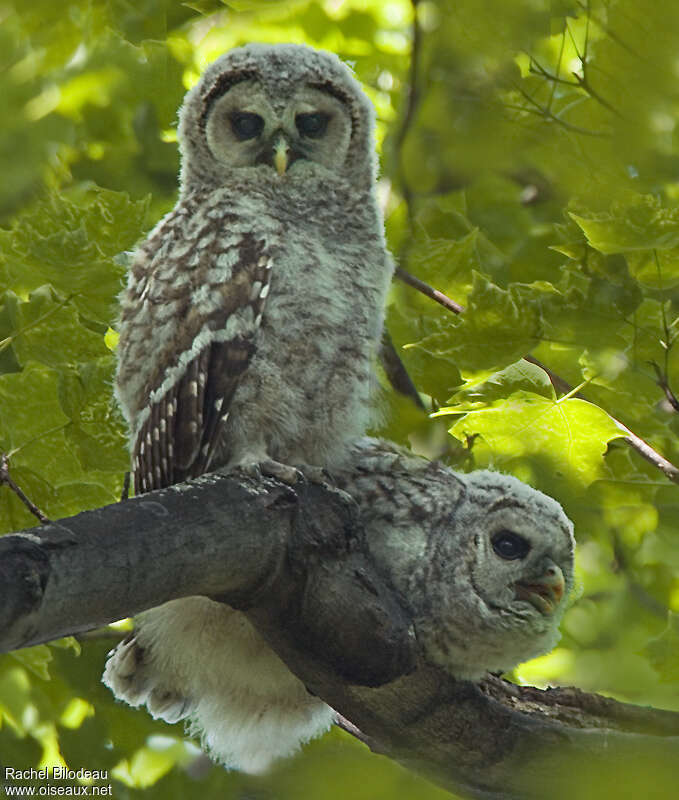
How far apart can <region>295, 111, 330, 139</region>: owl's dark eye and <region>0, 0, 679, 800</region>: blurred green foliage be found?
200 millimetres

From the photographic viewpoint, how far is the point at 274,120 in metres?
2.20

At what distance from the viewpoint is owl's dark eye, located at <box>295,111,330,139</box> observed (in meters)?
2.25

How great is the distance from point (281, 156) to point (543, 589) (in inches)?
38.7

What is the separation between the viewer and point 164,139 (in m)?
3.04

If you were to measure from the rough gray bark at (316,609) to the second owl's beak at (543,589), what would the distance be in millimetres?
164

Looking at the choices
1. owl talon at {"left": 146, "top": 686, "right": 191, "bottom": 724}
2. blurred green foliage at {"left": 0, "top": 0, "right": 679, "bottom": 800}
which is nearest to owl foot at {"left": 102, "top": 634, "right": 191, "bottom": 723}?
owl talon at {"left": 146, "top": 686, "right": 191, "bottom": 724}

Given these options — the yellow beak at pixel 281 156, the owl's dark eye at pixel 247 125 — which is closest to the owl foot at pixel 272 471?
the yellow beak at pixel 281 156

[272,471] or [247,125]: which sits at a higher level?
[247,125]

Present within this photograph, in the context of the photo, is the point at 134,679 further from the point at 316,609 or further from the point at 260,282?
the point at 260,282

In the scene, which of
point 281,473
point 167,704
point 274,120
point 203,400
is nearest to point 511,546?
point 281,473

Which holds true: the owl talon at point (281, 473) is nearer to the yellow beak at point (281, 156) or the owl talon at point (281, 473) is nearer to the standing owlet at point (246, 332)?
the standing owlet at point (246, 332)

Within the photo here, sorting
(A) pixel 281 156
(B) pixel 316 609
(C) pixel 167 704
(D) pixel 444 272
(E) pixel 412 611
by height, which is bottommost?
(C) pixel 167 704

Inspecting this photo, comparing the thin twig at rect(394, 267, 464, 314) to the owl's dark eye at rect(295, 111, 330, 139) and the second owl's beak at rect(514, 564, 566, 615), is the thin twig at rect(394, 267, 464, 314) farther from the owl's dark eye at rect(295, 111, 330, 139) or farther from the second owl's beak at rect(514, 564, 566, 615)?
the second owl's beak at rect(514, 564, 566, 615)

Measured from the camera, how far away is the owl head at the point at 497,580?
182 centimetres
